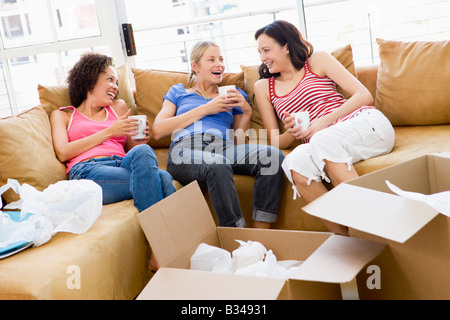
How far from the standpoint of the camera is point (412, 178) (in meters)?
1.34

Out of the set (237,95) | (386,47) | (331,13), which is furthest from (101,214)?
(331,13)

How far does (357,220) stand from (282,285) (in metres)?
0.23

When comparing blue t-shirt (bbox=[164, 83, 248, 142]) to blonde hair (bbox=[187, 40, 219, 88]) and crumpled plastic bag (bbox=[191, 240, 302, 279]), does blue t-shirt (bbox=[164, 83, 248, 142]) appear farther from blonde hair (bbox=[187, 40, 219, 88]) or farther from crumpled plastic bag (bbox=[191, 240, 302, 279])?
crumpled plastic bag (bbox=[191, 240, 302, 279])

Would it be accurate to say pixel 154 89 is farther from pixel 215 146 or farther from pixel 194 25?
pixel 194 25

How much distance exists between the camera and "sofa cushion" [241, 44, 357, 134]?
2381 mm

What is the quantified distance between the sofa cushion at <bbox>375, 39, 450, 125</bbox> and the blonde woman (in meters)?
0.70

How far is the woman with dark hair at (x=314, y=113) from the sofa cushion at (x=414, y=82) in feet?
0.88

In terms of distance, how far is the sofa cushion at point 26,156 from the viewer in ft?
6.45

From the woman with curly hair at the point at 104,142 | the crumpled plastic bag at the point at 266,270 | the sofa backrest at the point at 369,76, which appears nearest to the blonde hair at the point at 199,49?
the woman with curly hair at the point at 104,142

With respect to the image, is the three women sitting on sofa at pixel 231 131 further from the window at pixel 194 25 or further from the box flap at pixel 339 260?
the window at pixel 194 25

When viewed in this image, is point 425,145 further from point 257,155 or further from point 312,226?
point 257,155

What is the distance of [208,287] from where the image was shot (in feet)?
3.67

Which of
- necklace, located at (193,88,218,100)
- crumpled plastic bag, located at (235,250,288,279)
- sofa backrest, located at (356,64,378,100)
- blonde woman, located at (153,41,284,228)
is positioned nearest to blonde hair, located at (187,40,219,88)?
blonde woman, located at (153,41,284,228)

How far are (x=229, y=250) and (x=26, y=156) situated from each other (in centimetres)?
103
